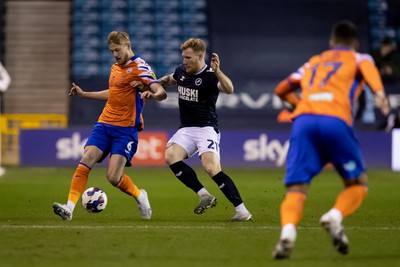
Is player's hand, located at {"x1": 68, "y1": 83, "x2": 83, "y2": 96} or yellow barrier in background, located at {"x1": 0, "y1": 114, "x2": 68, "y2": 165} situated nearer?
player's hand, located at {"x1": 68, "y1": 83, "x2": 83, "y2": 96}

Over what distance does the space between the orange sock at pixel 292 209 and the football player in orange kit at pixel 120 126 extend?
3.47m

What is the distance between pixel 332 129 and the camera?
7227 millimetres

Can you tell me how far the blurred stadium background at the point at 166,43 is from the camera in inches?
983

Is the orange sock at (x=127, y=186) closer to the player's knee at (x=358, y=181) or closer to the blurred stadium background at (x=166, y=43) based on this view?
the player's knee at (x=358, y=181)

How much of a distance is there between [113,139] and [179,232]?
183 centimetres

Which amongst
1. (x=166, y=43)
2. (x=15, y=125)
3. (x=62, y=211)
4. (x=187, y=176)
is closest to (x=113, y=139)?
(x=187, y=176)

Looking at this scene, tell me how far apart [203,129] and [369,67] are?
3778 millimetres

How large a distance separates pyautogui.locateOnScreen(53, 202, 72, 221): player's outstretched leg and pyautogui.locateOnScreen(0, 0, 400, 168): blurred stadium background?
13588 mm

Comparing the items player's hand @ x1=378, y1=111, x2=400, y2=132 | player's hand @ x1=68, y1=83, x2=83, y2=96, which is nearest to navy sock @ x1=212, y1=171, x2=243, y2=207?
player's hand @ x1=68, y1=83, x2=83, y2=96

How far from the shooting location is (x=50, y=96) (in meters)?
26.1

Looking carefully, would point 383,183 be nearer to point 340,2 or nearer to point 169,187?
point 169,187

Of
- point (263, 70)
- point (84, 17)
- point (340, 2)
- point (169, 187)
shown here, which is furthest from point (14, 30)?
point (169, 187)

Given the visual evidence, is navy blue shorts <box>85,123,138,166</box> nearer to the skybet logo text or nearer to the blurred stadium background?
the skybet logo text

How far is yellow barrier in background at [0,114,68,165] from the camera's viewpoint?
23.1 meters
